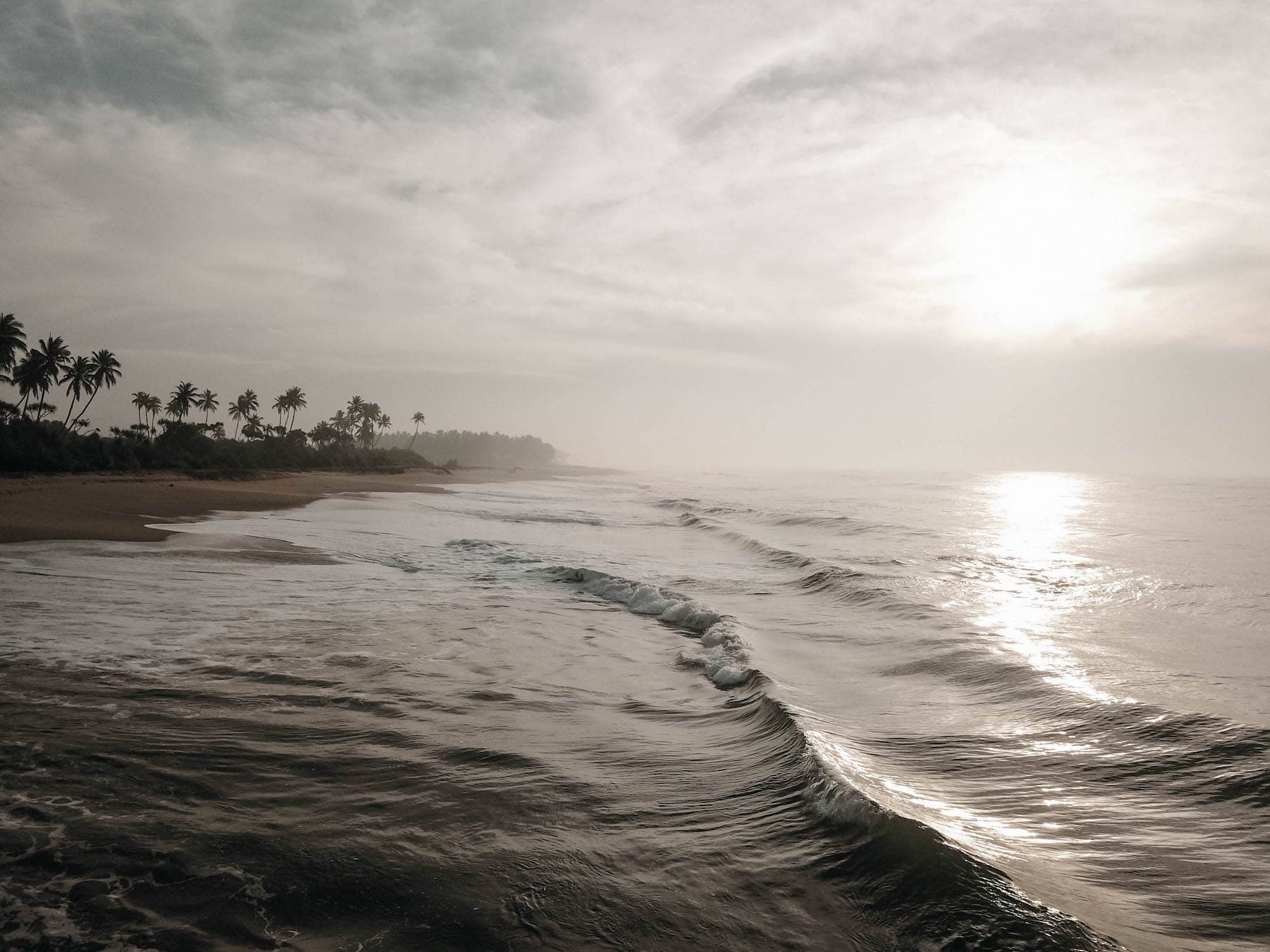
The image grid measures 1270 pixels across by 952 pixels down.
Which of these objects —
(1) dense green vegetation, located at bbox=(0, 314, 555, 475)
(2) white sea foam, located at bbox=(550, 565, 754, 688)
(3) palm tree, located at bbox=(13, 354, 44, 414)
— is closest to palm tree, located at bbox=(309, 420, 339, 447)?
(1) dense green vegetation, located at bbox=(0, 314, 555, 475)

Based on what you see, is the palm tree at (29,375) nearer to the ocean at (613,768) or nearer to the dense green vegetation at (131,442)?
the dense green vegetation at (131,442)

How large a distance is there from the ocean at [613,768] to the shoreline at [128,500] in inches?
194

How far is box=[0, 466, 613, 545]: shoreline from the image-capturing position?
1778 cm

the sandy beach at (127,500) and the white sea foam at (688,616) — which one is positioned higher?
the sandy beach at (127,500)

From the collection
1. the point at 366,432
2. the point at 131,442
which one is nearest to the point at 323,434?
the point at 366,432

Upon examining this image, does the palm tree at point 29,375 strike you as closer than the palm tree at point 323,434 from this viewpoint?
Yes

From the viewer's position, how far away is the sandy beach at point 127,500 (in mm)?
17859

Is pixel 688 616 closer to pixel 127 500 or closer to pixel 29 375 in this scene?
pixel 127 500

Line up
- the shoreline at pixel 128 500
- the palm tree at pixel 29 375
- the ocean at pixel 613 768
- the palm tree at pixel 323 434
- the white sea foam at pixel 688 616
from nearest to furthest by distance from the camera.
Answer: the ocean at pixel 613 768 < the white sea foam at pixel 688 616 < the shoreline at pixel 128 500 < the palm tree at pixel 29 375 < the palm tree at pixel 323 434

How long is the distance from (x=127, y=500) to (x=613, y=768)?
2909 centimetres

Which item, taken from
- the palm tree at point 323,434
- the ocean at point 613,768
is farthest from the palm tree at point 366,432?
the ocean at point 613,768

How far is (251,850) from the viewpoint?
3791mm

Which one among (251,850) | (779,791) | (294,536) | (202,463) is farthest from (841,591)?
(202,463)

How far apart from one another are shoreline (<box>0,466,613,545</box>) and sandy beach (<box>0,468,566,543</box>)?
3 cm
